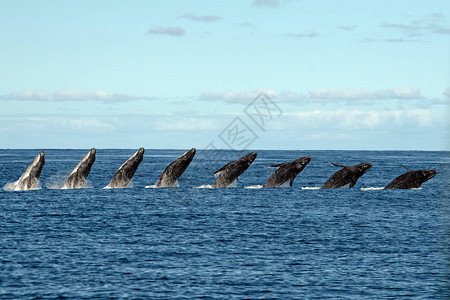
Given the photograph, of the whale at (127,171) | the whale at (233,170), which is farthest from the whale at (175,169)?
the whale at (233,170)

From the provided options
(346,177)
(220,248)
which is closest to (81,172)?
(346,177)

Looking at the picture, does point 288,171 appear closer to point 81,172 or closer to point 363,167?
point 363,167

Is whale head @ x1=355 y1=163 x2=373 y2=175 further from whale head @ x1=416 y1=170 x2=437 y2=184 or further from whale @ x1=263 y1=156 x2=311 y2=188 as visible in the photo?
whale head @ x1=416 y1=170 x2=437 y2=184

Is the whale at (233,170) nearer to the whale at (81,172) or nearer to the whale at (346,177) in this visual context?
the whale at (346,177)

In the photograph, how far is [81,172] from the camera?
53.8 metres

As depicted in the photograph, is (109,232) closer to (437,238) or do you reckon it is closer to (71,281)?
(71,281)

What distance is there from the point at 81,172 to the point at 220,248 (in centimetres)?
2887

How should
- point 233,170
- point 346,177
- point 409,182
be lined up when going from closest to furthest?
point 233,170
point 346,177
point 409,182

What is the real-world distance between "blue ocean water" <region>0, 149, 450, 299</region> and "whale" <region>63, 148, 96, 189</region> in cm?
380

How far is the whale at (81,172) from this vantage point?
1973 inches

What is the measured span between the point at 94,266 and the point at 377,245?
13541 millimetres

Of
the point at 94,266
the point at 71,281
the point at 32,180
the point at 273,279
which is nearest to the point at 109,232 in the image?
the point at 94,266

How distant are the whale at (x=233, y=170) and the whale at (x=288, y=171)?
278 cm

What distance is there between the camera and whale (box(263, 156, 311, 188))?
5416 cm
